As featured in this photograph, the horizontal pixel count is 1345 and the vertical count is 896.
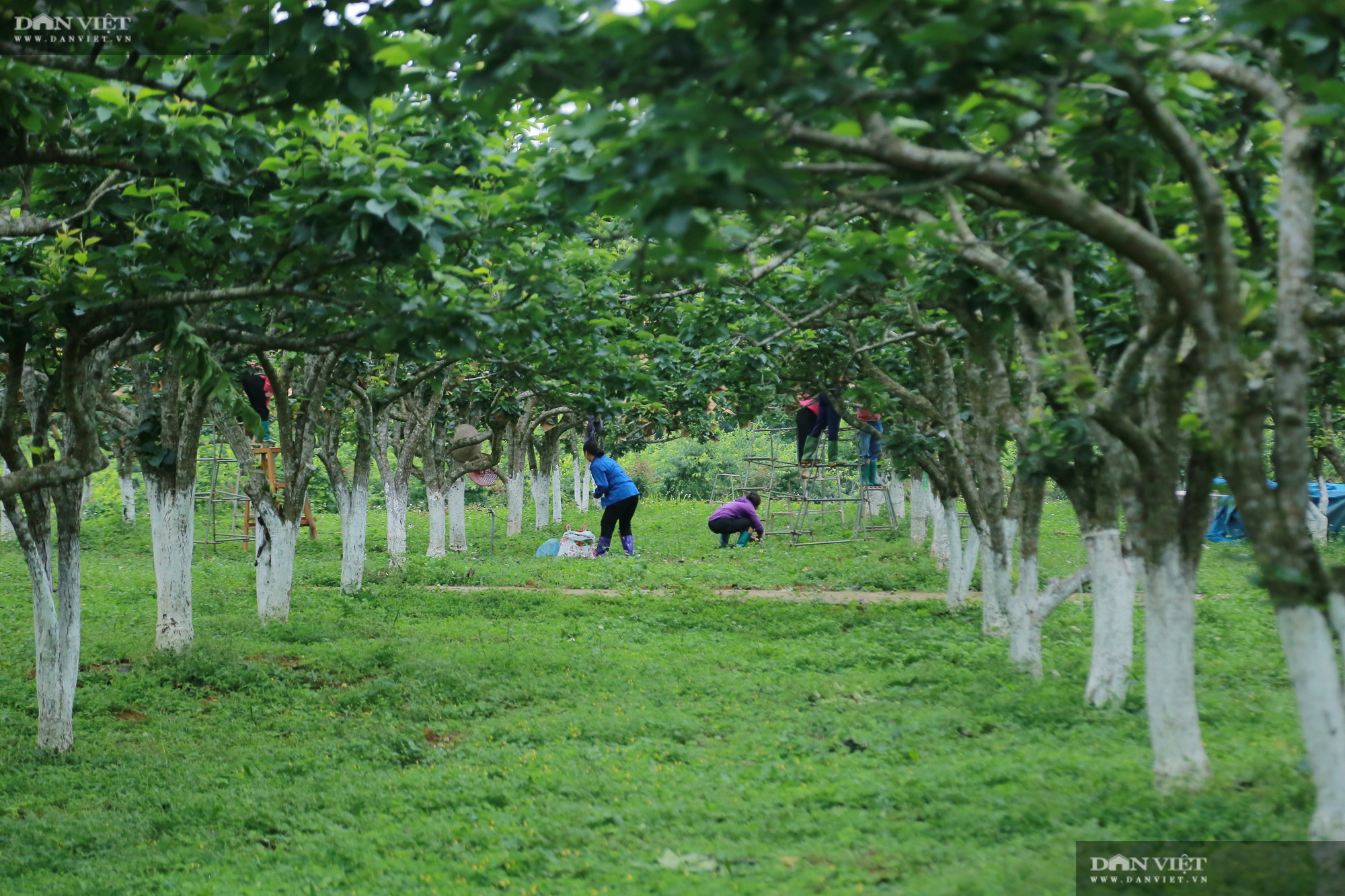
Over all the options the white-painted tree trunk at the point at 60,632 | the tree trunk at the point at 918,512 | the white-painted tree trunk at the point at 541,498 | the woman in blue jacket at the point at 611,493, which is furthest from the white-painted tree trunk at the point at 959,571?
the white-painted tree trunk at the point at 541,498

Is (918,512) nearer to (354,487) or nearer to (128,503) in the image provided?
(354,487)

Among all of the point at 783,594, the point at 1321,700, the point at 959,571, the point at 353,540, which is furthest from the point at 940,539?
the point at 1321,700

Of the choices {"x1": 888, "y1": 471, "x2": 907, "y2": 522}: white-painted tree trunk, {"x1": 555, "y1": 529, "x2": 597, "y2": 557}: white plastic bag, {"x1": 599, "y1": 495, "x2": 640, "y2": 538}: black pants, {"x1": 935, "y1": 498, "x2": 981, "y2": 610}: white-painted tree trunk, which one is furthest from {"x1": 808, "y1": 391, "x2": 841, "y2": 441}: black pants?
{"x1": 888, "y1": 471, "x2": 907, "y2": 522}: white-painted tree trunk

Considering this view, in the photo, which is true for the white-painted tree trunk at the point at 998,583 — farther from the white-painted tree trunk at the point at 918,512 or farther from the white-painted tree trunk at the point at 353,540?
the white-painted tree trunk at the point at 918,512

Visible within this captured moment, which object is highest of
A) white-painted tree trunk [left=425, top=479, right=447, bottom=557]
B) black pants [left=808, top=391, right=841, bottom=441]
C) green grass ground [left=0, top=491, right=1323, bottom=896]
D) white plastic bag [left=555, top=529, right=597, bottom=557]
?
black pants [left=808, top=391, right=841, bottom=441]

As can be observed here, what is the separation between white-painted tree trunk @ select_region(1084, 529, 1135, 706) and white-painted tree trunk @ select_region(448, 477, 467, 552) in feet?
58.8

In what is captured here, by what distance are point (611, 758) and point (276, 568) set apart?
282 inches

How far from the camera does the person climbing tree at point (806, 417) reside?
58.5ft

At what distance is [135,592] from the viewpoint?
53.9ft

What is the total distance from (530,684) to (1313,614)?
23.4 ft

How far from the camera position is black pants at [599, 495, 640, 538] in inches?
869

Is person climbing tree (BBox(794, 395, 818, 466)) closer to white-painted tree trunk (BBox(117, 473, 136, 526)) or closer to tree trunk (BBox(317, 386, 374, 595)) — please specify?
tree trunk (BBox(317, 386, 374, 595))

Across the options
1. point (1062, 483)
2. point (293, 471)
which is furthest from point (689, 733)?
point (293, 471)

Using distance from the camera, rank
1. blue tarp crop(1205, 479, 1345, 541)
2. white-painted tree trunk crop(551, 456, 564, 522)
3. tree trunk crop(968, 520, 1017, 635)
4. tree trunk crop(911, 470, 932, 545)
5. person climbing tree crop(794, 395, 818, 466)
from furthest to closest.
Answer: white-painted tree trunk crop(551, 456, 564, 522)
blue tarp crop(1205, 479, 1345, 541)
tree trunk crop(911, 470, 932, 545)
person climbing tree crop(794, 395, 818, 466)
tree trunk crop(968, 520, 1017, 635)
